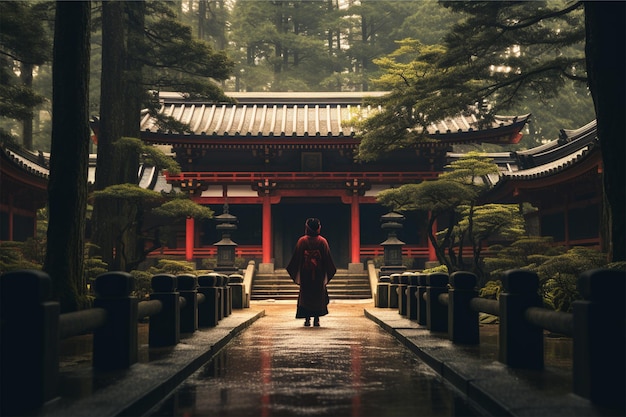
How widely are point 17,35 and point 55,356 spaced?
1010 centimetres

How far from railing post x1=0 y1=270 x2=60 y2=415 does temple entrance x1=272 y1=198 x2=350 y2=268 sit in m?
25.1

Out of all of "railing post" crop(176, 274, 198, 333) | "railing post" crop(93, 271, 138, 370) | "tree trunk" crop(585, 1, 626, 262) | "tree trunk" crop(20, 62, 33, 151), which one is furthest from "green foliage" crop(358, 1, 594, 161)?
"tree trunk" crop(20, 62, 33, 151)

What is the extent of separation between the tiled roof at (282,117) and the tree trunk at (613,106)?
16204mm

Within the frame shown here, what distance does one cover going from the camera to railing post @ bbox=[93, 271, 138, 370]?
5.91m

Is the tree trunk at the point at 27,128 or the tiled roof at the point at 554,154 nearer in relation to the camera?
the tiled roof at the point at 554,154

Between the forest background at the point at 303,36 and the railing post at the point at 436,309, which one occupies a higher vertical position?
the forest background at the point at 303,36

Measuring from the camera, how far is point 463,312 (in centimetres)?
787

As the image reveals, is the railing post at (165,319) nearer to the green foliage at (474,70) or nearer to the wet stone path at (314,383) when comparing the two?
the wet stone path at (314,383)

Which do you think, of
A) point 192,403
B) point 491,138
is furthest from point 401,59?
point 192,403

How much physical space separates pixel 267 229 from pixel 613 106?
18766 millimetres

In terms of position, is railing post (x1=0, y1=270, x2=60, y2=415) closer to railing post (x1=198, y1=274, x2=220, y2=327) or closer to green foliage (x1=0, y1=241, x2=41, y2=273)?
railing post (x1=198, y1=274, x2=220, y2=327)

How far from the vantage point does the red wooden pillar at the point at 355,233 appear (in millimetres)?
26656

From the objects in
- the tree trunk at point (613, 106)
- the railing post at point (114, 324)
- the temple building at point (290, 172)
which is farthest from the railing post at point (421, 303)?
the temple building at point (290, 172)

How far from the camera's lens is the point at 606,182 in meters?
9.25
